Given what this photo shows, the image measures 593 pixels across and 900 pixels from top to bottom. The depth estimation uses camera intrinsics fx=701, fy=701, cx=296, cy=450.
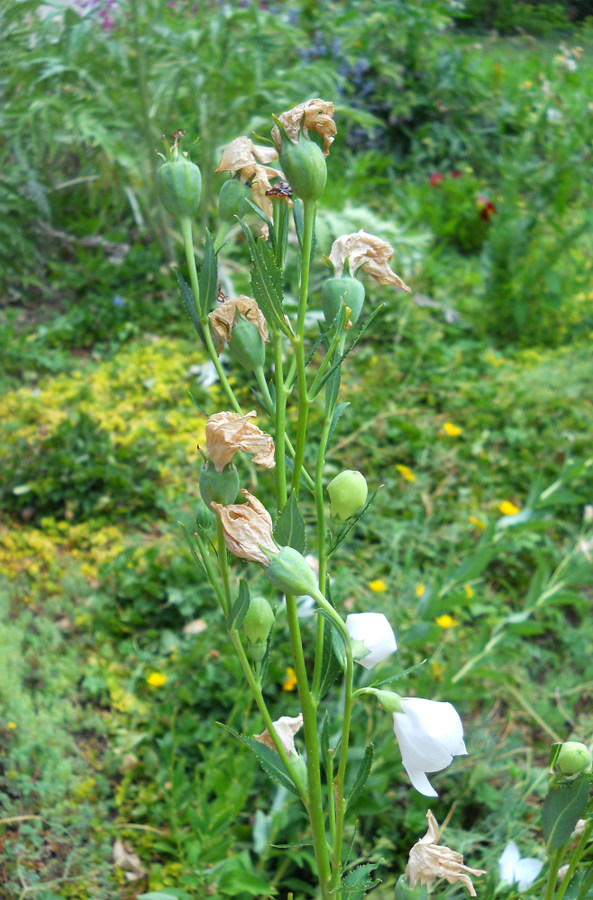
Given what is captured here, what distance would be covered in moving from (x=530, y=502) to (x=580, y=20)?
520 centimetres

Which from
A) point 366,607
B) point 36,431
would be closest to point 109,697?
point 366,607

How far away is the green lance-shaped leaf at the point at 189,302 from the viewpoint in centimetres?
51

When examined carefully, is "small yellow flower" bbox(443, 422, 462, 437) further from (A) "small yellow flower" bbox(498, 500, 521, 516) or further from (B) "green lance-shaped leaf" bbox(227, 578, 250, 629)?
(B) "green lance-shaped leaf" bbox(227, 578, 250, 629)

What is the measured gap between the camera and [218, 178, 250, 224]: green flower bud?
0.52 meters

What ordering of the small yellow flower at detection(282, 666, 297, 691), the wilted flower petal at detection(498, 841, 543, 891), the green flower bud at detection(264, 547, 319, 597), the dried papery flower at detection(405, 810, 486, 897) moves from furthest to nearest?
1. the small yellow flower at detection(282, 666, 297, 691)
2. the wilted flower petal at detection(498, 841, 543, 891)
3. the dried papery flower at detection(405, 810, 486, 897)
4. the green flower bud at detection(264, 547, 319, 597)

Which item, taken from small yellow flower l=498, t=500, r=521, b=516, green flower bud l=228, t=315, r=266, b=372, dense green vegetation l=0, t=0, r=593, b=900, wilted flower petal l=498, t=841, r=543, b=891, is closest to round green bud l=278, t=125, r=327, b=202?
green flower bud l=228, t=315, r=266, b=372

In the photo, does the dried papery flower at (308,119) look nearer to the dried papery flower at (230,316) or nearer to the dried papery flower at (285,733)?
the dried papery flower at (230,316)

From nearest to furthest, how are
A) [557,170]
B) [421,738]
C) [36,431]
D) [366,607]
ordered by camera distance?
1. [421,738]
2. [366,607]
3. [36,431]
4. [557,170]

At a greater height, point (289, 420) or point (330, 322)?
point (330, 322)

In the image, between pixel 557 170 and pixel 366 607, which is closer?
pixel 366 607

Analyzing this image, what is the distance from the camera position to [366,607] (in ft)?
4.60

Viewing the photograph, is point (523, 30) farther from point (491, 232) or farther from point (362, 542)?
point (362, 542)

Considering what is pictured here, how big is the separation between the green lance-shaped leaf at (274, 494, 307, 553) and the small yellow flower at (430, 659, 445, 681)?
3.06ft

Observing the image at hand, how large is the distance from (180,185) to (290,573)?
0.29 meters
